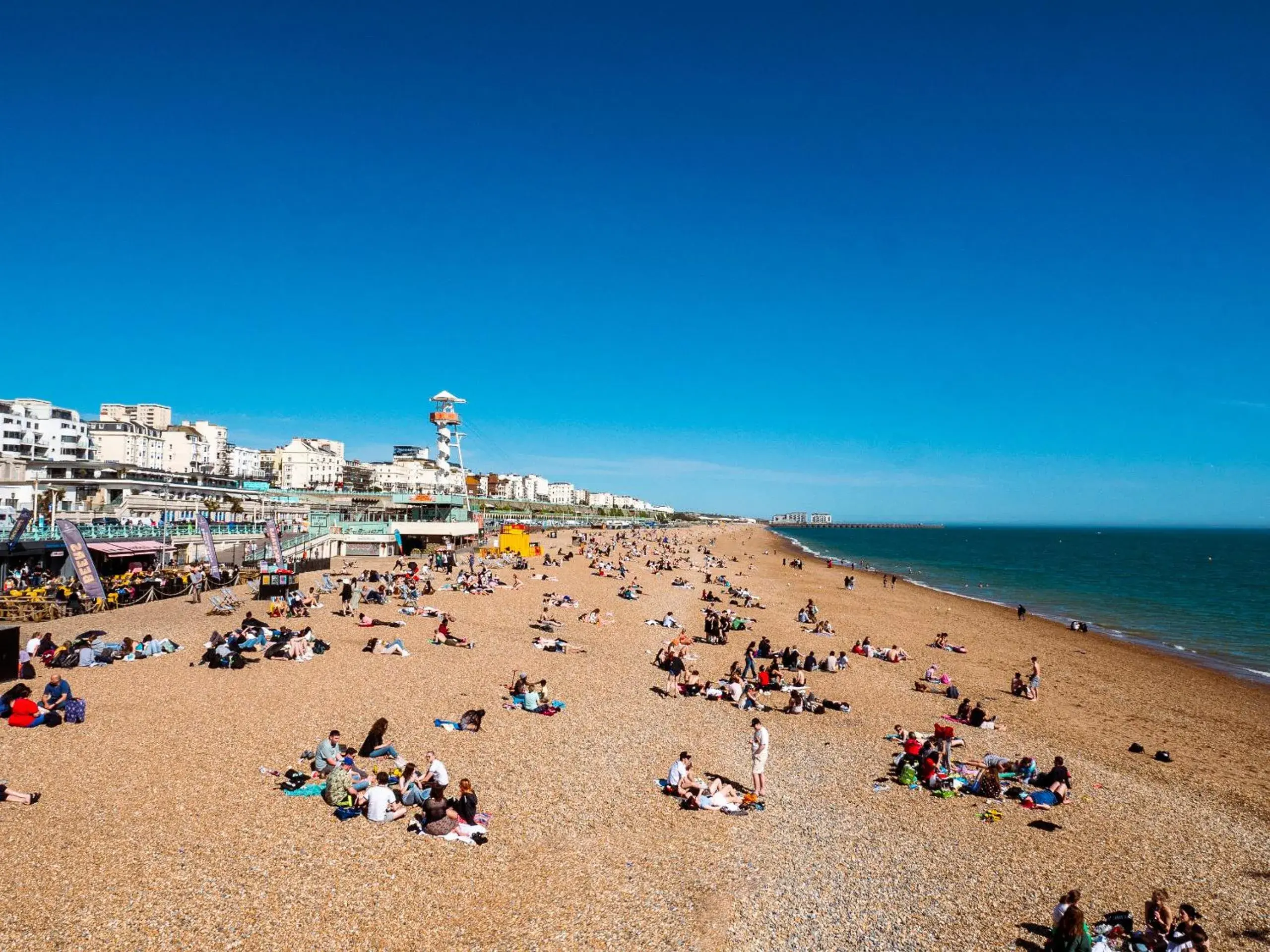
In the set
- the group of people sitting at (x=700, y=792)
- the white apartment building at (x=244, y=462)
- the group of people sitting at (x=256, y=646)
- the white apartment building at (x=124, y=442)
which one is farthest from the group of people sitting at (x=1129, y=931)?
the white apartment building at (x=244, y=462)

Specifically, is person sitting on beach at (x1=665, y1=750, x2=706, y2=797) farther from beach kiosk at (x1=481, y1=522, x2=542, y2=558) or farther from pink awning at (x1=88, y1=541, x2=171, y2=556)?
beach kiosk at (x1=481, y1=522, x2=542, y2=558)

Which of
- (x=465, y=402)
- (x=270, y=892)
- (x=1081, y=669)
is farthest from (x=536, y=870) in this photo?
(x=465, y=402)

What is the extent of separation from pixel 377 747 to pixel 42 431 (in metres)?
89.2

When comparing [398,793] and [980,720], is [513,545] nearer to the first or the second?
[980,720]

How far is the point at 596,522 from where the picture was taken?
452ft

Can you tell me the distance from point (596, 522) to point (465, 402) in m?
65.1

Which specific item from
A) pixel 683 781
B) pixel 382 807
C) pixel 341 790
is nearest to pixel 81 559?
pixel 341 790

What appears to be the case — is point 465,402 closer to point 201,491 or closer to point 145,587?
point 201,491

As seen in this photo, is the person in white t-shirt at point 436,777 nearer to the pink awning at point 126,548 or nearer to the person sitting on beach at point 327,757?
the person sitting on beach at point 327,757

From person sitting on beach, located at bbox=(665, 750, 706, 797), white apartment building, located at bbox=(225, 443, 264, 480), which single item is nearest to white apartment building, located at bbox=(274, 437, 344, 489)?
white apartment building, located at bbox=(225, 443, 264, 480)

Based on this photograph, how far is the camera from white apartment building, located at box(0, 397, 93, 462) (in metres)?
73.6

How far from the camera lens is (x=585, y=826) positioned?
9031 mm

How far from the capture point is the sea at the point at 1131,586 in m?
30.8

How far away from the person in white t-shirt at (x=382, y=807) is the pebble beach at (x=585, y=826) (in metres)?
0.15
